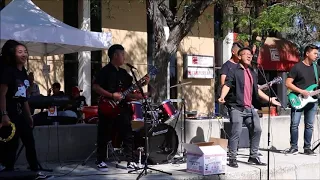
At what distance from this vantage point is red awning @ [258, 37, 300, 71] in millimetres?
18469

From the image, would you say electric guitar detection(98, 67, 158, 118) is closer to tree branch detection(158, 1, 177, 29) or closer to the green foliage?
tree branch detection(158, 1, 177, 29)

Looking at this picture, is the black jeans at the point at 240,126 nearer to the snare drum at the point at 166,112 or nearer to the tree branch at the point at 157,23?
the snare drum at the point at 166,112

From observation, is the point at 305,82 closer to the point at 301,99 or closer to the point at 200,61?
the point at 301,99

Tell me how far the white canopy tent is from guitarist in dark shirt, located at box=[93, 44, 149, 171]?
246 cm

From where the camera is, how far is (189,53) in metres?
16.9

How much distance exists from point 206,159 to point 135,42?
9.07m

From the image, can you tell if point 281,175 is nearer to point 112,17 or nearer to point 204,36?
point 112,17

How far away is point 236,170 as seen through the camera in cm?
745

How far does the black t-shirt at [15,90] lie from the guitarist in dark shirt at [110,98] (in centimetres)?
110

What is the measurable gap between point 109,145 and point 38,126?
1205 millimetres

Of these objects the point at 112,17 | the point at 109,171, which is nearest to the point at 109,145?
the point at 109,171

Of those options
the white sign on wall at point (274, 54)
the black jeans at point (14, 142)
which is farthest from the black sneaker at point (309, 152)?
the white sign on wall at point (274, 54)

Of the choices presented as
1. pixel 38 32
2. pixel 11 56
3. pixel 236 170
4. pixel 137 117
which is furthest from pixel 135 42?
pixel 11 56

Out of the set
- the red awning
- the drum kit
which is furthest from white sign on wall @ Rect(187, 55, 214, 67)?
the drum kit
